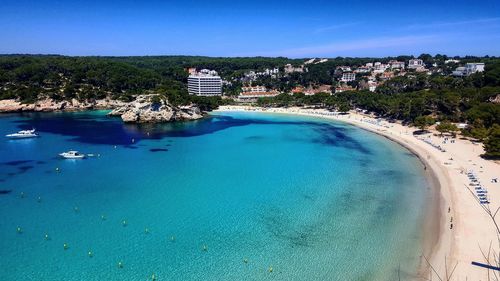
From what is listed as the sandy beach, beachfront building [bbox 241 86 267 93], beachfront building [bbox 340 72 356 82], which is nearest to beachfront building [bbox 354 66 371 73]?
beachfront building [bbox 340 72 356 82]

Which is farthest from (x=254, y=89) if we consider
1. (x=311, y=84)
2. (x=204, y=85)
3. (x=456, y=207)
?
(x=456, y=207)

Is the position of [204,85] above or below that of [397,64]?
below

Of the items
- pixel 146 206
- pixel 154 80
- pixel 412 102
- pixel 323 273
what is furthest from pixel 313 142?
pixel 154 80

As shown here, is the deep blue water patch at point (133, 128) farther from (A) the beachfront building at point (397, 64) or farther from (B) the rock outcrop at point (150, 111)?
(A) the beachfront building at point (397, 64)

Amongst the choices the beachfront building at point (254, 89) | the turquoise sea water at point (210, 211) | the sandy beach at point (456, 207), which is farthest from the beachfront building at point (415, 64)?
the turquoise sea water at point (210, 211)

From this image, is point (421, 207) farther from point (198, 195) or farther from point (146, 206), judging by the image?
point (146, 206)

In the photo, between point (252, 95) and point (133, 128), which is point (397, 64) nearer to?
point (252, 95)
